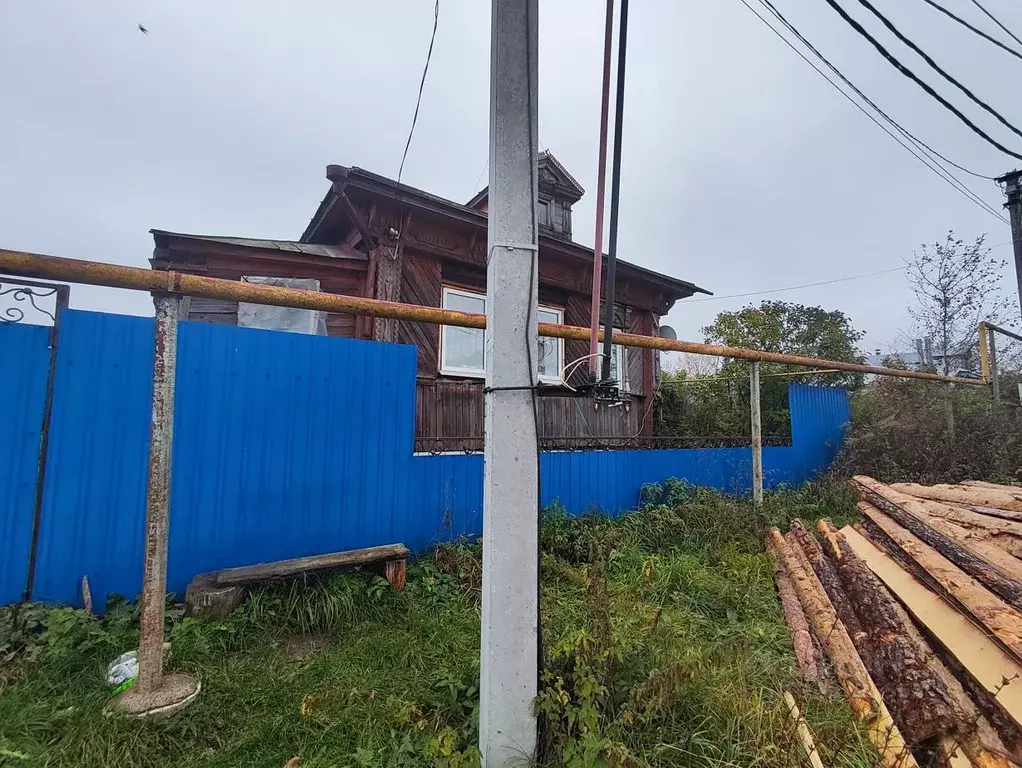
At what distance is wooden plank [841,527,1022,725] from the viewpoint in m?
1.76

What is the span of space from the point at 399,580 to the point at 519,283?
103 inches

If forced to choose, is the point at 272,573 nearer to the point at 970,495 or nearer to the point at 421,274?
the point at 421,274

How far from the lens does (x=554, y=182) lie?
10.1 m

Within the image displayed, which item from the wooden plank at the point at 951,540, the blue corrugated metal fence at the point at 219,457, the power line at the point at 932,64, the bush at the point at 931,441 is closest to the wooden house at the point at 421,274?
the blue corrugated metal fence at the point at 219,457

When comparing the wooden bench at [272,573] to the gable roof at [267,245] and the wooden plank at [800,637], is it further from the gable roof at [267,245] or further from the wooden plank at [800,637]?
the gable roof at [267,245]

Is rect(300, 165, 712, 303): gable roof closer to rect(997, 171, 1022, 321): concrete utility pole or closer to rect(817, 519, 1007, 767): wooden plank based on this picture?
rect(997, 171, 1022, 321): concrete utility pole

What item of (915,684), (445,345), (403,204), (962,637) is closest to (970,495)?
(962,637)

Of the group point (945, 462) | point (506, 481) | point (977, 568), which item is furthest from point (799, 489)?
point (506, 481)

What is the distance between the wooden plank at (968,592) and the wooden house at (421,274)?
295cm

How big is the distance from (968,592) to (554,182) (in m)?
9.66

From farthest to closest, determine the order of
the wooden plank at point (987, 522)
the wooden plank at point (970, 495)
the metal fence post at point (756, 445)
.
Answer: the metal fence post at point (756, 445), the wooden plank at point (970, 495), the wooden plank at point (987, 522)

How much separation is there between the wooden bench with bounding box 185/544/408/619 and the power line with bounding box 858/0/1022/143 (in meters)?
4.92

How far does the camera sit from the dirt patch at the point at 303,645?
265 cm

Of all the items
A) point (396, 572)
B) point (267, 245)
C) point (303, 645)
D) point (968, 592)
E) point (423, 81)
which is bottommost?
point (303, 645)
